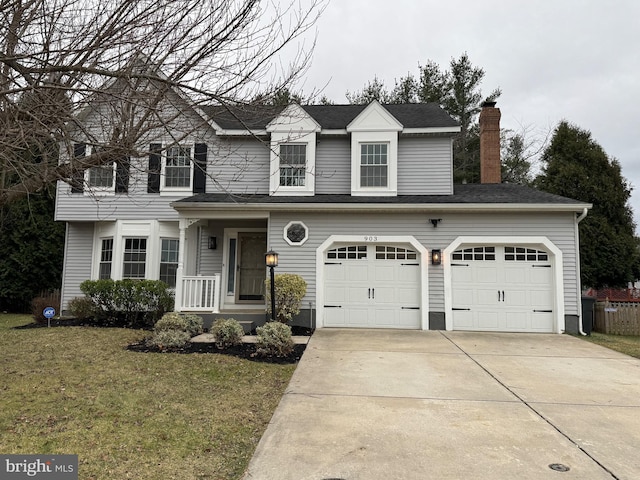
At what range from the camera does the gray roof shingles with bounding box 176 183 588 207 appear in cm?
959

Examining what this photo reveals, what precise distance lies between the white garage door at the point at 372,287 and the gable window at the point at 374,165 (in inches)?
79.5

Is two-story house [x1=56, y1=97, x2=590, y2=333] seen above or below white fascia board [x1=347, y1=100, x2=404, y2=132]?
below

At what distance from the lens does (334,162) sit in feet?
37.8

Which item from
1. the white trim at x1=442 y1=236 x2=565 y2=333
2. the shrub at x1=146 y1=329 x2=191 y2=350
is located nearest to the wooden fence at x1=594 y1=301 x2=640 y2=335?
the white trim at x1=442 y1=236 x2=565 y2=333

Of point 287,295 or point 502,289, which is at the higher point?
point 502,289

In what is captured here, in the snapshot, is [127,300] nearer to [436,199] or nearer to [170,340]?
[170,340]

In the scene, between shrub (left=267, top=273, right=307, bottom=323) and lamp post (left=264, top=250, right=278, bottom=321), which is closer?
lamp post (left=264, top=250, right=278, bottom=321)

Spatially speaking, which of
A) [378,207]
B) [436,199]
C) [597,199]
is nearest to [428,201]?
[436,199]

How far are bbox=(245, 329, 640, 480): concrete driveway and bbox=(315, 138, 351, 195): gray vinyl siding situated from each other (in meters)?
5.56

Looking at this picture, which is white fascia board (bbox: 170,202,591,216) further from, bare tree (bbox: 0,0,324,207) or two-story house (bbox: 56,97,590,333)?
bare tree (bbox: 0,0,324,207)

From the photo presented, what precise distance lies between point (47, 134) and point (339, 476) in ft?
15.6

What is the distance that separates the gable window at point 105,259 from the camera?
38.0 feet

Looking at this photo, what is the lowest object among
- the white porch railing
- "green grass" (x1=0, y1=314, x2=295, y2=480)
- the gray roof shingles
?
"green grass" (x1=0, y1=314, x2=295, y2=480)

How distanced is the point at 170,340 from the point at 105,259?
19.1 feet
